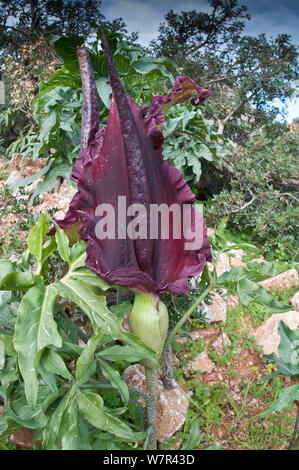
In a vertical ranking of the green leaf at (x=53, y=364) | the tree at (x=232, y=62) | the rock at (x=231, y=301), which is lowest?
the rock at (x=231, y=301)

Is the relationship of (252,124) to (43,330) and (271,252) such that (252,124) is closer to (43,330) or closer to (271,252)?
(271,252)

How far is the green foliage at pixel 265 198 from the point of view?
2484 millimetres

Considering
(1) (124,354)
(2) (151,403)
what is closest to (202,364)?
(2) (151,403)

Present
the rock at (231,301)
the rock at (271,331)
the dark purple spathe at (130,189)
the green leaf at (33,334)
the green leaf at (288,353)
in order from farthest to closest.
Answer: the rock at (231,301)
the rock at (271,331)
the green leaf at (288,353)
the dark purple spathe at (130,189)
the green leaf at (33,334)

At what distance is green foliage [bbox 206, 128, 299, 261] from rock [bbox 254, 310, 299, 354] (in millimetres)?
760

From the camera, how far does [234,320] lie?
1930 mm

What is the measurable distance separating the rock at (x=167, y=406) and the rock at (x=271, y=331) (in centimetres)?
54

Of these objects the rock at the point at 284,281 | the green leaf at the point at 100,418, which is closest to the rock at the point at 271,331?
the rock at the point at 284,281

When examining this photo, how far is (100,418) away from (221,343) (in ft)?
3.65

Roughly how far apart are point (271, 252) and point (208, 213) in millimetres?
621

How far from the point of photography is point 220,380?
155 cm

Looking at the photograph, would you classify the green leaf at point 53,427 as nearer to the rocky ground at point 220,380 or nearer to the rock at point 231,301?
the rocky ground at point 220,380

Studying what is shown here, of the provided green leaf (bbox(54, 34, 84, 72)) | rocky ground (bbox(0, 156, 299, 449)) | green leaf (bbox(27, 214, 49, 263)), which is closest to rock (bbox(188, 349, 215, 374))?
rocky ground (bbox(0, 156, 299, 449))

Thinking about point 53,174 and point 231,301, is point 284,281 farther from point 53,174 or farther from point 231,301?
point 53,174
